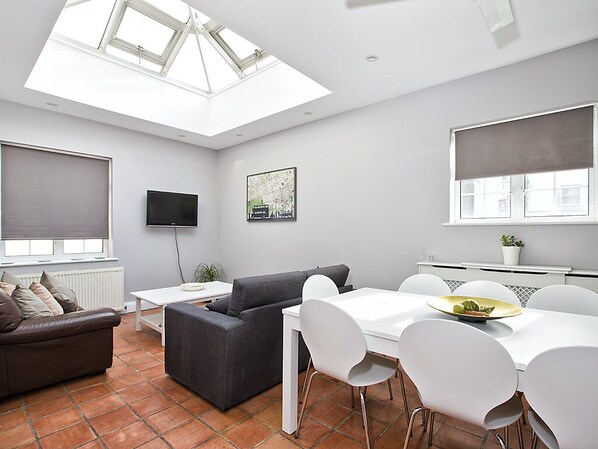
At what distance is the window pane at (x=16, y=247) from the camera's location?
155 inches

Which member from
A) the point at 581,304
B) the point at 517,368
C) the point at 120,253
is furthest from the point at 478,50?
the point at 120,253

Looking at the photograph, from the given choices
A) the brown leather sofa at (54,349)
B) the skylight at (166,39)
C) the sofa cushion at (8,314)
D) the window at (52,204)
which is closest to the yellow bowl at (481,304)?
the brown leather sofa at (54,349)

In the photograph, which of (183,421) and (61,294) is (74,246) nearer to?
(61,294)

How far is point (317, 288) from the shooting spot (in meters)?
2.46

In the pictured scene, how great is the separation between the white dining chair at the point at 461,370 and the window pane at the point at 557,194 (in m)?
2.12

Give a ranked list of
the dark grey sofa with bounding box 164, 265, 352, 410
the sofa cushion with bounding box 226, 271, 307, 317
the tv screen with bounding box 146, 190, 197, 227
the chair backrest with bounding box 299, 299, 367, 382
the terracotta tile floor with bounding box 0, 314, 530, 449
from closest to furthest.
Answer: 1. the chair backrest with bounding box 299, 299, 367, 382
2. the terracotta tile floor with bounding box 0, 314, 530, 449
3. the dark grey sofa with bounding box 164, 265, 352, 410
4. the sofa cushion with bounding box 226, 271, 307, 317
5. the tv screen with bounding box 146, 190, 197, 227

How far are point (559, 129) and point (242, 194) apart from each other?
4.26 meters

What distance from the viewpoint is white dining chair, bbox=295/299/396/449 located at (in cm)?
159

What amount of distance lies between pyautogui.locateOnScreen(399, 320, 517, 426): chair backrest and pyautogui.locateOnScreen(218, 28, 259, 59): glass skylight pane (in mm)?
3858

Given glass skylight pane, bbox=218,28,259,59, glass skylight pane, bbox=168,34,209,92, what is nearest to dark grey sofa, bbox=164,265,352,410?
glass skylight pane, bbox=218,28,259,59

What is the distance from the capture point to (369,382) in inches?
66.8

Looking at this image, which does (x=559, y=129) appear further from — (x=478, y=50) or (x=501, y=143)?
(x=478, y=50)

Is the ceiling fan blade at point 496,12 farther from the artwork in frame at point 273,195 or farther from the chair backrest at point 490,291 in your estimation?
the artwork in frame at point 273,195

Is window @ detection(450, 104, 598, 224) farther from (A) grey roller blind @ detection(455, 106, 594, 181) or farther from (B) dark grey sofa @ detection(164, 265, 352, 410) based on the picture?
(B) dark grey sofa @ detection(164, 265, 352, 410)
